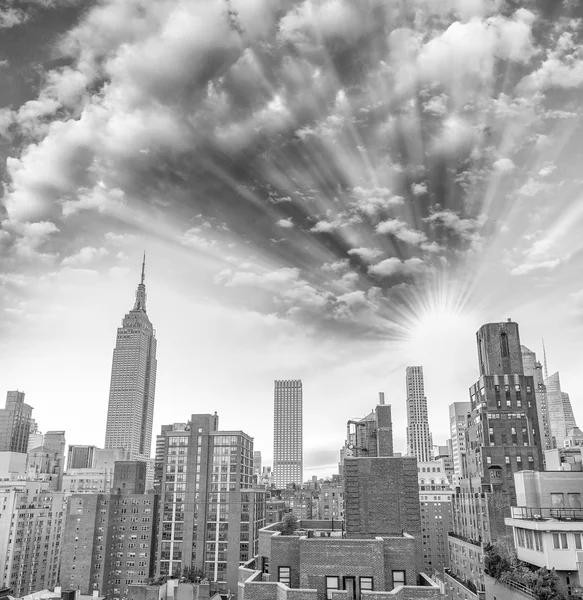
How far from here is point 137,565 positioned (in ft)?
478

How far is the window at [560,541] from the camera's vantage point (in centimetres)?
5412

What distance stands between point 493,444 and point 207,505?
80.5 m

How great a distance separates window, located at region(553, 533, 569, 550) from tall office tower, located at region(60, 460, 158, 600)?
118849mm

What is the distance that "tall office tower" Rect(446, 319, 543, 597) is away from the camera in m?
108

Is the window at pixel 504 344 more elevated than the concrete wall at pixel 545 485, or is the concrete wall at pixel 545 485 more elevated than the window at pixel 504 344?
the window at pixel 504 344

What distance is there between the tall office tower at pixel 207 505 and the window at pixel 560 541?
102326 mm

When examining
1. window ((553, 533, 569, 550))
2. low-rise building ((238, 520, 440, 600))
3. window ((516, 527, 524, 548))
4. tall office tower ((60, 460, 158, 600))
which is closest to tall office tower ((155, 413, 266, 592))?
tall office tower ((60, 460, 158, 600))

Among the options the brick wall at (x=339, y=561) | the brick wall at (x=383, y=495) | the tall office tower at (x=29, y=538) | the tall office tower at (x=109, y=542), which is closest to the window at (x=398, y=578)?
the brick wall at (x=339, y=561)

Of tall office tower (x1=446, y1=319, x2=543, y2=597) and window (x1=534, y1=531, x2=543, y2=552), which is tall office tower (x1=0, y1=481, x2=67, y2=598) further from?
window (x1=534, y1=531, x2=543, y2=552)

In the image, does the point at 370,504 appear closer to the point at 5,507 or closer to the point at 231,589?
the point at 231,589

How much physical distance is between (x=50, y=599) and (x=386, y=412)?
8287 cm

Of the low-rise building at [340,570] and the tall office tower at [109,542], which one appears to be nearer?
the low-rise building at [340,570]

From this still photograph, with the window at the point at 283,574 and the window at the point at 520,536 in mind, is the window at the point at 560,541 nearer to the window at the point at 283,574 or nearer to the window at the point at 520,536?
the window at the point at 520,536

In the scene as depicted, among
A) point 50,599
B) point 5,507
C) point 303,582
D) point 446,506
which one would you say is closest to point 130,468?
point 5,507
